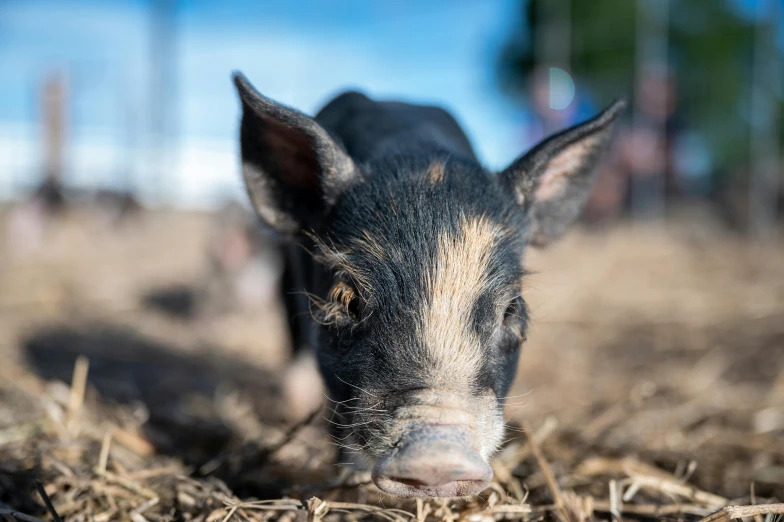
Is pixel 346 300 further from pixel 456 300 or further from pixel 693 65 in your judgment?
pixel 693 65

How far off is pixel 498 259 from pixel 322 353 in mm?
831

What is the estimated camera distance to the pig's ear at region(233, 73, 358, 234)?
9.07 ft

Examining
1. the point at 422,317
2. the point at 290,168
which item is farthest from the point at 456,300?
the point at 290,168

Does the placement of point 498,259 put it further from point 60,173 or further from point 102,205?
point 60,173

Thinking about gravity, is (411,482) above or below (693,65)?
below

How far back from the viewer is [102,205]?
16.0 meters

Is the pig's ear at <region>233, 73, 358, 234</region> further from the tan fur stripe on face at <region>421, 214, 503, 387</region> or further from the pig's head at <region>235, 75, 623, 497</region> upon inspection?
the tan fur stripe on face at <region>421, 214, 503, 387</region>

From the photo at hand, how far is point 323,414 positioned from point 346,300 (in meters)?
0.94

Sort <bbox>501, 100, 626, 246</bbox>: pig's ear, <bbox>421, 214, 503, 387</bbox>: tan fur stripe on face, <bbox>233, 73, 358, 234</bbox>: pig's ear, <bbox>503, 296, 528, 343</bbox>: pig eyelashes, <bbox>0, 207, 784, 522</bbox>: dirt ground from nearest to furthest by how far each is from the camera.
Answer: <bbox>421, 214, 503, 387</bbox>: tan fur stripe on face
<bbox>0, 207, 784, 522</bbox>: dirt ground
<bbox>503, 296, 528, 343</bbox>: pig eyelashes
<bbox>233, 73, 358, 234</bbox>: pig's ear
<bbox>501, 100, 626, 246</bbox>: pig's ear

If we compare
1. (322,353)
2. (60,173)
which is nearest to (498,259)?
(322,353)

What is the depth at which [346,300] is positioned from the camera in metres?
2.54

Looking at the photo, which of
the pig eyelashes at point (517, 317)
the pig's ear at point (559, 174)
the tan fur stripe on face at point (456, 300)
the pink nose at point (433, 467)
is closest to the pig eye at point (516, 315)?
the pig eyelashes at point (517, 317)

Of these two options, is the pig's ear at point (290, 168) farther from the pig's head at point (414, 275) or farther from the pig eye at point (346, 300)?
the pig eye at point (346, 300)

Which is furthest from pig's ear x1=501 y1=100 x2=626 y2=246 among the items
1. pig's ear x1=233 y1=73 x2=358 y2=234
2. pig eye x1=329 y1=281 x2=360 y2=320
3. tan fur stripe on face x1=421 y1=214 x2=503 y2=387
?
pig eye x1=329 y1=281 x2=360 y2=320
